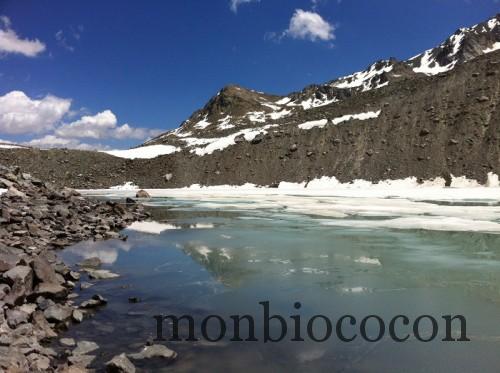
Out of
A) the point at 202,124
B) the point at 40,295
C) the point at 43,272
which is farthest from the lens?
the point at 202,124

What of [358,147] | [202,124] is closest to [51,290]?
[358,147]

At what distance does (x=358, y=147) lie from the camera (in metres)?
60.7

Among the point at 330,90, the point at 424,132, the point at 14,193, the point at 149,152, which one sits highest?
the point at 330,90

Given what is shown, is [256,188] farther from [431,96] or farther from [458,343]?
[458,343]

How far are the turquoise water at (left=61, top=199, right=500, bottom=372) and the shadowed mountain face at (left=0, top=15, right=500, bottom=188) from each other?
3634 centimetres

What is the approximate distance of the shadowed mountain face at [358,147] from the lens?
53.0 meters

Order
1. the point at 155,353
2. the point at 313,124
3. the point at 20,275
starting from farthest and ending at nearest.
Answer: the point at 313,124 → the point at 20,275 → the point at 155,353

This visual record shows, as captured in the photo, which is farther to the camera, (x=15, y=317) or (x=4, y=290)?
(x=4, y=290)

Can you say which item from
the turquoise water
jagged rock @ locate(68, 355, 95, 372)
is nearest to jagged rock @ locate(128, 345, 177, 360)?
the turquoise water

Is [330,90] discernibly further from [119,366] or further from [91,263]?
[119,366]

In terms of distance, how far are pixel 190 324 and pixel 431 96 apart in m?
62.7

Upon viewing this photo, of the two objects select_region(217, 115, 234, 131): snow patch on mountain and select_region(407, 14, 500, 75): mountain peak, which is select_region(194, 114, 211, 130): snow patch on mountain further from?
select_region(407, 14, 500, 75): mountain peak

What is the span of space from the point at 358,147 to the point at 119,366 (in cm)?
5757

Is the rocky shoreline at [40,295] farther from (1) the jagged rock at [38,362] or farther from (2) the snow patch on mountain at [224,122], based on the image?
(2) the snow patch on mountain at [224,122]
